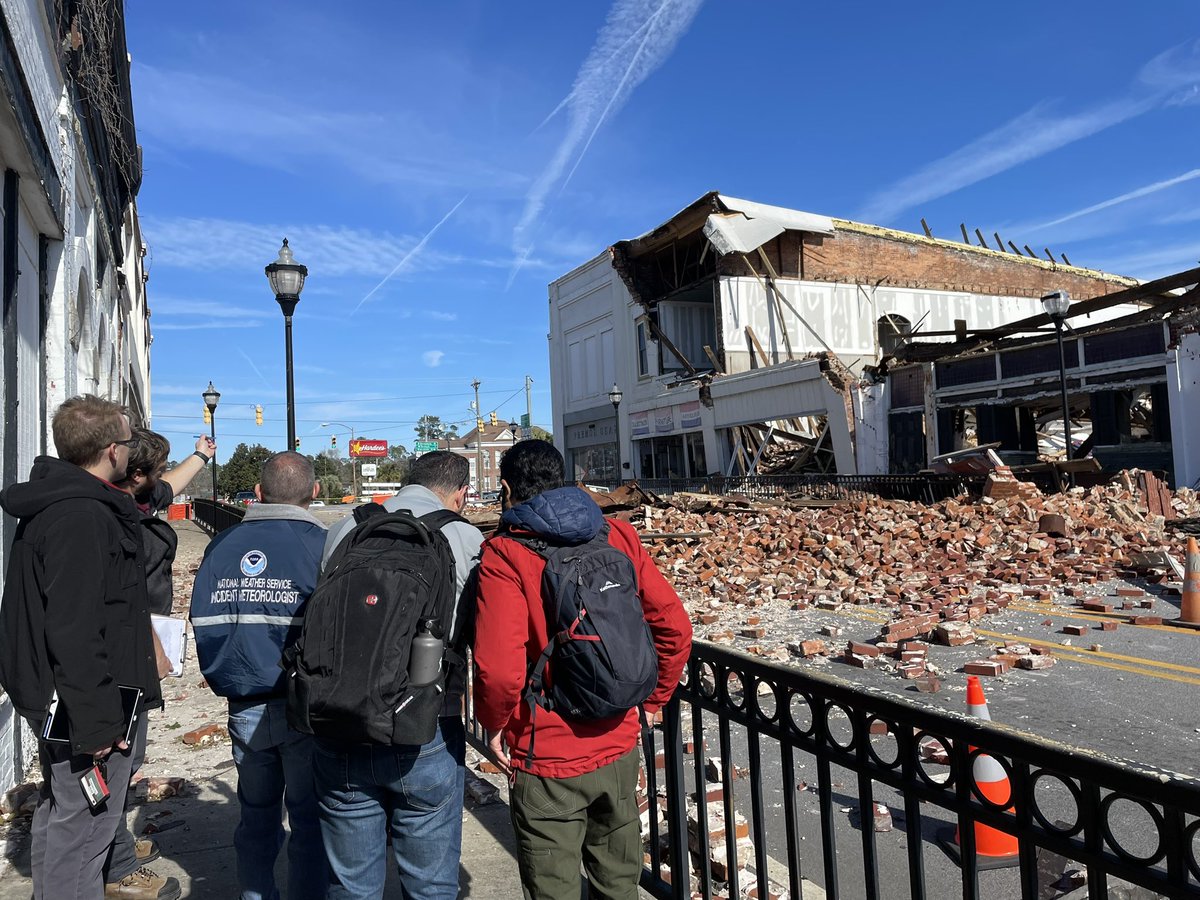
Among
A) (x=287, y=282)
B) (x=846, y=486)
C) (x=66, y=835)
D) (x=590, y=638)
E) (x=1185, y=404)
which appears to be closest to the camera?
(x=590, y=638)

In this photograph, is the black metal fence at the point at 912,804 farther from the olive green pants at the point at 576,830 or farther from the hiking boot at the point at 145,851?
the hiking boot at the point at 145,851

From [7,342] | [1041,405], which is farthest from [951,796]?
[1041,405]

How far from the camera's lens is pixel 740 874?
3.43 m

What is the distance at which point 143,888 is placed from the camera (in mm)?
3475

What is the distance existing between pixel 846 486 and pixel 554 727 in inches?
781

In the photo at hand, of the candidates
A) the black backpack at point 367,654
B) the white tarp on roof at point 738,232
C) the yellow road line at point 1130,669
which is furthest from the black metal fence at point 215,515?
the white tarp on roof at point 738,232

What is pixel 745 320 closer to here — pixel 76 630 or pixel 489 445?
pixel 76 630

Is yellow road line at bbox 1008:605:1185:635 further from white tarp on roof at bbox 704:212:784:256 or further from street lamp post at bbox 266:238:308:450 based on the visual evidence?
white tarp on roof at bbox 704:212:784:256

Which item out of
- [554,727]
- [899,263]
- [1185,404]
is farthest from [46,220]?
[899,263]

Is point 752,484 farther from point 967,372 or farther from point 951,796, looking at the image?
point 951,796

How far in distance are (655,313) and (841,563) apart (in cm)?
2413

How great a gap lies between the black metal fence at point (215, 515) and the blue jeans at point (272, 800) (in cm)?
1602

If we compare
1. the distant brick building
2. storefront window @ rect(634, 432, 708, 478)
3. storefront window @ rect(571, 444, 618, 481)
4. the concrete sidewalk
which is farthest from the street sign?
the concrete sidewalk

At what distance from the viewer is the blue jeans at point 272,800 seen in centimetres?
296
